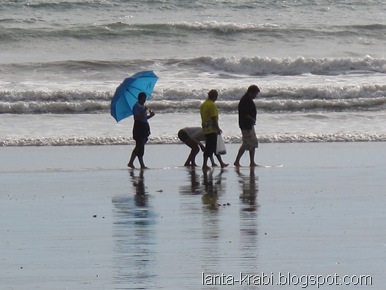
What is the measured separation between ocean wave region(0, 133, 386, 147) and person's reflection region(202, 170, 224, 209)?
370 centimetres

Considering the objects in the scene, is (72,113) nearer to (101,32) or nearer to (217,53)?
(217,53)

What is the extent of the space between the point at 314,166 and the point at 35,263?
7496mm

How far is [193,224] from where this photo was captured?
1040 centimetres

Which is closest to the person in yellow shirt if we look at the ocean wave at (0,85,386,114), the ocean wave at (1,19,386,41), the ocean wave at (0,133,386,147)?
the ocean wave at (0,133,386,147)

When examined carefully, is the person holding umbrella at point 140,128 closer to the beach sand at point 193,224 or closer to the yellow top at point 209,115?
the beach sand at point 193,224

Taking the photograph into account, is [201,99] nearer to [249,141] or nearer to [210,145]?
[249,141]

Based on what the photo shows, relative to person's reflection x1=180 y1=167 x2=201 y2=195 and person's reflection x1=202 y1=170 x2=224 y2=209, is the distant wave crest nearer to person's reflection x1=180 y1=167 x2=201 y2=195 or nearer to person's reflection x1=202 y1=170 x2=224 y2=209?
person's reflection x1=202 y1=170 x2=224 y2=209

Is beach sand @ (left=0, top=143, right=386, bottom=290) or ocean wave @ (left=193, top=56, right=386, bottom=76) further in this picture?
ocean wave @ (left=193, top=56, right=386, bottom=76)

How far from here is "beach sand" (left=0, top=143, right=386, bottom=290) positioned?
8.19 metres

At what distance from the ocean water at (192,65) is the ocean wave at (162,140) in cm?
2

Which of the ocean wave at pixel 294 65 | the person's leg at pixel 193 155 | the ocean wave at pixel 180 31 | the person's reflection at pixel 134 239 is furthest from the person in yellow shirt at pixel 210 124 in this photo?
the ocean wave at pixel 180 31

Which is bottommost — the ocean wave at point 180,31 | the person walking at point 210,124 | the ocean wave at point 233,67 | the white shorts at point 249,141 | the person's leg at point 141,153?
the ocean wave at point 233,67

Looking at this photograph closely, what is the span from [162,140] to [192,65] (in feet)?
39.2

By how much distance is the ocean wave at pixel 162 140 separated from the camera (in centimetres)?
1902
